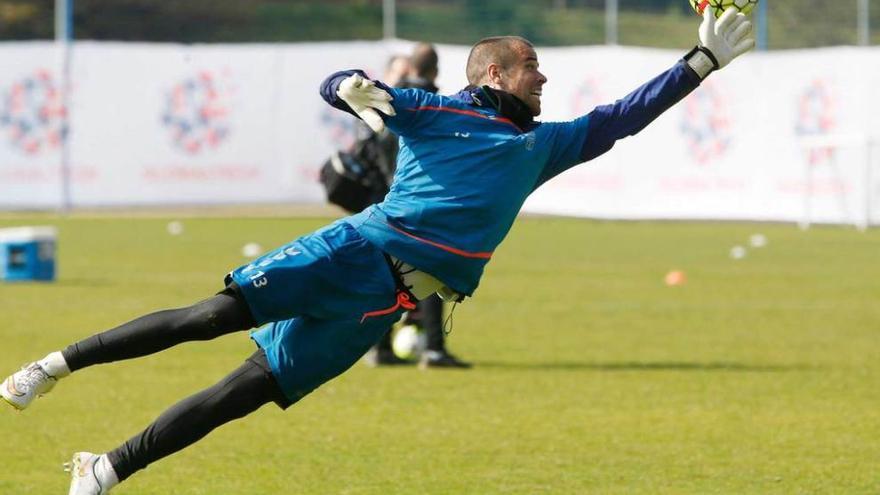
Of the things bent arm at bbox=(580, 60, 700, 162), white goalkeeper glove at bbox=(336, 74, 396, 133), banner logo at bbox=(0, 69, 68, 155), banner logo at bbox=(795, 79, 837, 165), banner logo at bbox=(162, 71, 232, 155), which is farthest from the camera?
banner logo at bbox=(162, 71, 232, 155)

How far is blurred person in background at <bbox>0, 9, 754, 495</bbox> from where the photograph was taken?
6613mm

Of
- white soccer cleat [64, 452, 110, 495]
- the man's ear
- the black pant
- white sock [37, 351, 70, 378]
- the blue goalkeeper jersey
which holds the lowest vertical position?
the black pant

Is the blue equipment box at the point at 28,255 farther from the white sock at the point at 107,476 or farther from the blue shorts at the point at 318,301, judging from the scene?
the blue shorts at the point at 318,301

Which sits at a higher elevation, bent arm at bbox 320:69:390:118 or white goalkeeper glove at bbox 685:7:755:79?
white goalkeeper glove at bbox 685:7:755:79

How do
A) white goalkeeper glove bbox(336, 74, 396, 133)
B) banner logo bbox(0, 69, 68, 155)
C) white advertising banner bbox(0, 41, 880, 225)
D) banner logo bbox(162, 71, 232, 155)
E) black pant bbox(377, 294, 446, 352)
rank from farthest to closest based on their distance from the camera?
banner logo bbox(162, 71, 232, 155), banner logo bbox(0, 69, 68, 155), white advertising banner bbox(0, 41, 880, 225), black pant bbox(377, 294, 446, 352), white goalkeeper glove bbox(336, 74, 396, 133)

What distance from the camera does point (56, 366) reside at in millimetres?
6727

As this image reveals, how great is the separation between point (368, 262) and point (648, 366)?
18.7 feet

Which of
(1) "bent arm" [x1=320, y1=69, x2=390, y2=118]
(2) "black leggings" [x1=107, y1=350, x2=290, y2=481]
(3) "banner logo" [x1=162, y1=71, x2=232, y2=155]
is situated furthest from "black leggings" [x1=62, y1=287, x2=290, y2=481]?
(3) "banner logo" [x1=162, y1=71, x2=232, y2=155]

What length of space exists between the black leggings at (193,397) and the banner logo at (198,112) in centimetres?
2297

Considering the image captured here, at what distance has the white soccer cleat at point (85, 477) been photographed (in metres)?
6.66

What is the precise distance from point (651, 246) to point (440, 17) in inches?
461

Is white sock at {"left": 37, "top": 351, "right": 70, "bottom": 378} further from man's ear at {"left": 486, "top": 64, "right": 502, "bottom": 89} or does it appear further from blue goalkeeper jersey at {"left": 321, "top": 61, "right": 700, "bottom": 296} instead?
man's ear at {"left": 486, "top": 64, "right": 502, "bottom": 89}

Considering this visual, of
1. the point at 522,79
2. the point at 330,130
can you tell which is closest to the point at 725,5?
the point at 522,79

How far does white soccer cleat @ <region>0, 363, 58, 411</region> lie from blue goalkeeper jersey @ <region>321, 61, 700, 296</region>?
134 cm
